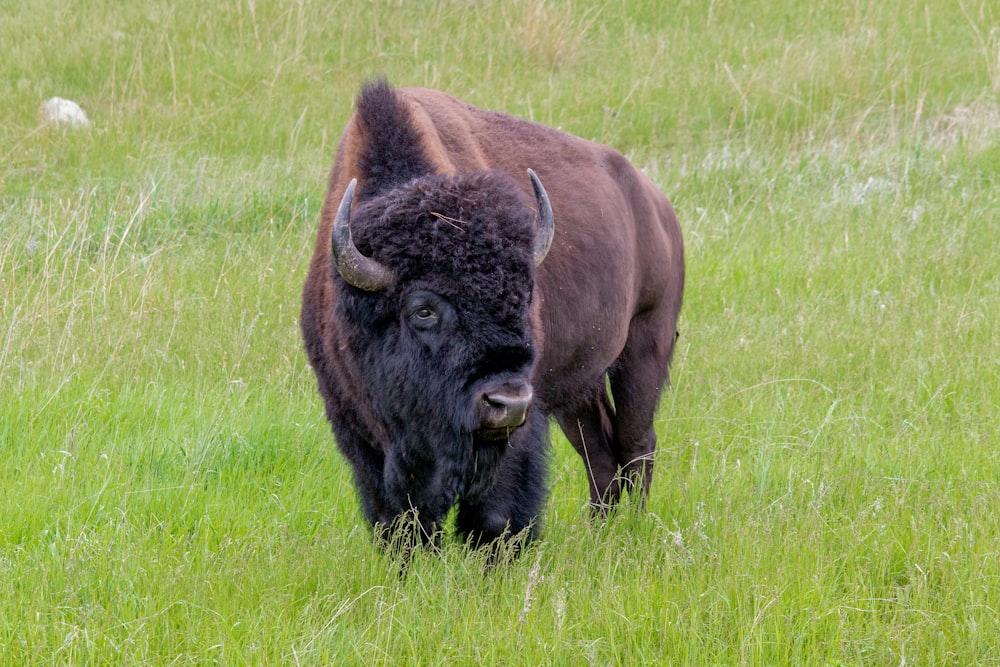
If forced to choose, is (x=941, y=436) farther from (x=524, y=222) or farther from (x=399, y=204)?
(x=399, y=204)

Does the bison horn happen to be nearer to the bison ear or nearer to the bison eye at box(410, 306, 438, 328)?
the bison eye at box(410, 306, 438, 328)

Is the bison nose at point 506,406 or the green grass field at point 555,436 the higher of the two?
the bison nose at point 506,406

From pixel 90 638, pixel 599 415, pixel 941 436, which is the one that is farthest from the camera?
pixel 599 415

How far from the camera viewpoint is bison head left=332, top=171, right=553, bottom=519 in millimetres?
3621

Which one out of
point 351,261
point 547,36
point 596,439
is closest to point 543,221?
point 351,261

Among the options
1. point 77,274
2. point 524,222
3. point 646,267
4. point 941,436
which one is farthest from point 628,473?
point 77,274

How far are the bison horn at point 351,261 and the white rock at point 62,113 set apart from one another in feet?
27.8

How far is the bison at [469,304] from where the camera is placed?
3.66m

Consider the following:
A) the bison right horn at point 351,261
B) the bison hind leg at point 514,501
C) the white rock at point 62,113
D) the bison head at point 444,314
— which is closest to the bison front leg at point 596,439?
the bison hind leg at point 514,501

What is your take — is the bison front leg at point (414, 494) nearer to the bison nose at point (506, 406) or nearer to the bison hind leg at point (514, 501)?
the bison hind leg at point (514, 501)

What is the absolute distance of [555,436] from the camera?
20.5 feet

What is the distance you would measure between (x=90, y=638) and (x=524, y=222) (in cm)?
197

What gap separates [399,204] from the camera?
3766 mm

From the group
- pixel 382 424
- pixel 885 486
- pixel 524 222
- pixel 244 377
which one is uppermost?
pixel 524 222
